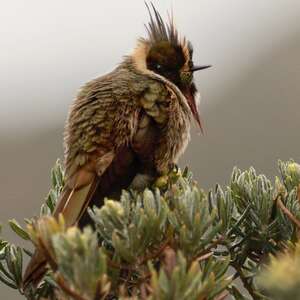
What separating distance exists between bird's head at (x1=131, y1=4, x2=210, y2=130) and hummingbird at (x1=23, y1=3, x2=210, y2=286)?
0.06 meters

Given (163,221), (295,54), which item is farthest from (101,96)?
(295,54)

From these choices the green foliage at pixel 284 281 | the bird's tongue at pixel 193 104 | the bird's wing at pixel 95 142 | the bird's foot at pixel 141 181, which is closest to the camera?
the green foliage at pixel 284 281

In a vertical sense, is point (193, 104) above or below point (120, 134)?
below

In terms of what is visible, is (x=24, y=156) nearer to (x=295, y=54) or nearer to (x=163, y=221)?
(x=295, y=54)

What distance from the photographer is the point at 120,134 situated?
3811mm

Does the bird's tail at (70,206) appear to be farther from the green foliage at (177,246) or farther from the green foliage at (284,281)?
the green foliage at (284,281)

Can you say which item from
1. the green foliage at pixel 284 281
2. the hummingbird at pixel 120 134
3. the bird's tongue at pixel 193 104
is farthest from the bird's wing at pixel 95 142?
the green foliage at pixel 284 281

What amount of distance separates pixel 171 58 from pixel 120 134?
0.91 metres

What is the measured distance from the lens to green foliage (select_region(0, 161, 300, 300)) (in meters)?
1.89

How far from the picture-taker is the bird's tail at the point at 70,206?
8.91ft

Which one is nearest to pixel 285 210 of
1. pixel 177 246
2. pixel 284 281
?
pixel 177 246

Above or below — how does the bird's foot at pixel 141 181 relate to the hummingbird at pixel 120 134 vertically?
below

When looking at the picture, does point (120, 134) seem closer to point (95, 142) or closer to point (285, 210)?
point (95, 142)

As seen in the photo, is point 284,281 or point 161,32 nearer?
point 284,281
